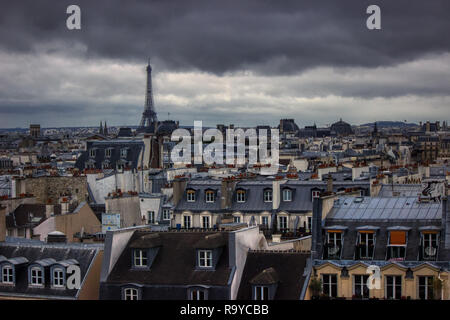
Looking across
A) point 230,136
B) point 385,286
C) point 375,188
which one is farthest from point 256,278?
point 230,136

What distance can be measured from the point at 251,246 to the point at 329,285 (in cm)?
286

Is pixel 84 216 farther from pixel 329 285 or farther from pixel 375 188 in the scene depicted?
pixel 329 285

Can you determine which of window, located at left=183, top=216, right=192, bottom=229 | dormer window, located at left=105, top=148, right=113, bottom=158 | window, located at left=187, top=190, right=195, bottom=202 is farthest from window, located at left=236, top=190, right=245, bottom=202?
dormer window, located at left=105, top=148, right=113, bottom=158

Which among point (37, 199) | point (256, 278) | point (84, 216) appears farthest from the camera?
point (37, 199)

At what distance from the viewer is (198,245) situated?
939 inches

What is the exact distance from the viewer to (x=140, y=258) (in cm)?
2458

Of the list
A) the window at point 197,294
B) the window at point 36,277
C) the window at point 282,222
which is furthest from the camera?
the window at point 282,222

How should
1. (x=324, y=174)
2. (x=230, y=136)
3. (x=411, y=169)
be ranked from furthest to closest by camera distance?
(x=230, y=136), (x=411, y=169), (x=324, y=174)

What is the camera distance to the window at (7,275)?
84.1 ft

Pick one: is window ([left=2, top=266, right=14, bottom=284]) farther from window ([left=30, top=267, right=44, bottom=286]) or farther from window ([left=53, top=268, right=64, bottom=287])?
window ([left=53, top=268, right=64, bottom=287])

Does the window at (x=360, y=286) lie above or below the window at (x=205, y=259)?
below

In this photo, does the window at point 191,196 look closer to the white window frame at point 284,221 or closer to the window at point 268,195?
the window at point 268,195

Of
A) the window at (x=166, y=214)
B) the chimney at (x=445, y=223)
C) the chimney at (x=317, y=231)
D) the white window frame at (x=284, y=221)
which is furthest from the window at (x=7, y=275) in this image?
the white window frame at (x=284, y=221)

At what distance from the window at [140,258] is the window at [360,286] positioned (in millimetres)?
6147
